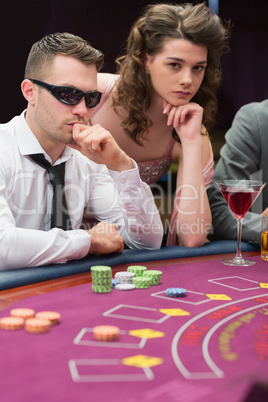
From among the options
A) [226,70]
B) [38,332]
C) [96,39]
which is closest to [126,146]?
[38,332]

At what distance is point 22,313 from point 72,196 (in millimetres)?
1104

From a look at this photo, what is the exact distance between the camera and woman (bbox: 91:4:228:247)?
2475 mm

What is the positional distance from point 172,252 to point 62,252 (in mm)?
453

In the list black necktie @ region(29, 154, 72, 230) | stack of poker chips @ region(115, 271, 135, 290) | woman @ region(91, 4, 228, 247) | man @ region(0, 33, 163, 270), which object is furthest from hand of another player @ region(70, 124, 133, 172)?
stack of poker chips @ region(115, 271, 135, 290)

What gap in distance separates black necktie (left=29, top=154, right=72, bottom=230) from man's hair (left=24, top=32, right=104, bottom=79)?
322mm

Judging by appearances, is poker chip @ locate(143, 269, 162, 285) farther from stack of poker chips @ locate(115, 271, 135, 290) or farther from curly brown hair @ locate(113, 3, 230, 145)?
curly brown hair @ locate(113, 3, 230, 145)

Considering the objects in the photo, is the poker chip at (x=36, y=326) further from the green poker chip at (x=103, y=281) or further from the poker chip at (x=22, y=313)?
the green poker chip at (x=103, y=281)

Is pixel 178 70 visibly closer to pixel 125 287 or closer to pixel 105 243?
pixel 105 243

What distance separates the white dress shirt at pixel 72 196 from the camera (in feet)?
6.22

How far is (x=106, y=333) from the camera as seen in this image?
3.78 feet

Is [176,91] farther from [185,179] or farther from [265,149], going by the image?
[265,149]

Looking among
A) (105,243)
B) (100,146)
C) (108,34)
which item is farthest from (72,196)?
(108,34)

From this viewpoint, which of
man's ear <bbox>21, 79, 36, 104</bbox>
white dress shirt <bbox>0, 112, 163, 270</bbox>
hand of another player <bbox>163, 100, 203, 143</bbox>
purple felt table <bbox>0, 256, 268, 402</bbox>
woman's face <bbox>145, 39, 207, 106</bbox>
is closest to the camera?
purple felt table <bbox>0, 256, 268, 402</bbox>

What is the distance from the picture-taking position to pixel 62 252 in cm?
181
